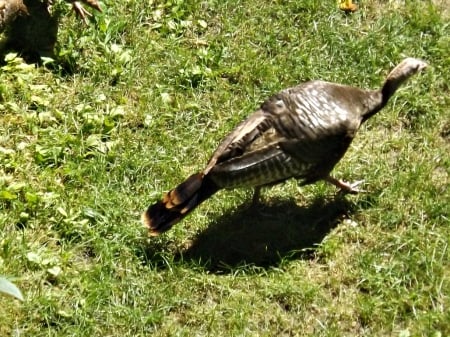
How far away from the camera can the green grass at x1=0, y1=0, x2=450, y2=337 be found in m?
5.12

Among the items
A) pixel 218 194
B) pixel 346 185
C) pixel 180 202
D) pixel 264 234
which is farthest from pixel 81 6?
pixel 346 185

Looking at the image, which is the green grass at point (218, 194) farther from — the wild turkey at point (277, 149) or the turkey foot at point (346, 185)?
the wild turkey at point (277, 149)

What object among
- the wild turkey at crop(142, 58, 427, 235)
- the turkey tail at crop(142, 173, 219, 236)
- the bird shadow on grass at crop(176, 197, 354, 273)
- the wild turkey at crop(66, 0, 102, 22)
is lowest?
the bird shadow on grass at crop(176, 197, 354, 273)

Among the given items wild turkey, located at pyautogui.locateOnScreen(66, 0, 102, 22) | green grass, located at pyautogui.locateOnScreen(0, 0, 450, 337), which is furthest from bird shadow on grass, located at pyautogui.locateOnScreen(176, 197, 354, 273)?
wild turkey, located at pyautogui.locateOnScreen(66, 0, 102, 22)

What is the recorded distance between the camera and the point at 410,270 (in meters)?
5.30

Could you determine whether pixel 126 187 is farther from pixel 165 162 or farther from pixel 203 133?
pixel 203 133

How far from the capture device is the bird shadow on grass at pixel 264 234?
5402 mm

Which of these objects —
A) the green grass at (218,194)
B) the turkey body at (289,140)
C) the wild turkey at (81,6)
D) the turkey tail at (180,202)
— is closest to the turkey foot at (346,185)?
the green grass at (218,194)

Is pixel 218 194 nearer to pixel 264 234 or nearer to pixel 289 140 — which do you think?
pixel 264 234

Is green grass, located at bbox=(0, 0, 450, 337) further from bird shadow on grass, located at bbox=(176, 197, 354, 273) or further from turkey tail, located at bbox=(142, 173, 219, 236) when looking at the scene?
turkey tail, located at bbox=(142, 173, 219, 236)

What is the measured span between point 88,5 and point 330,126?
8.01 feet

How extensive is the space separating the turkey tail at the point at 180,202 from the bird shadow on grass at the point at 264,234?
27cm

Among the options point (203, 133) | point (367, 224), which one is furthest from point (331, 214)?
point (203, 133)

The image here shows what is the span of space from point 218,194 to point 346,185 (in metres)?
0.82
